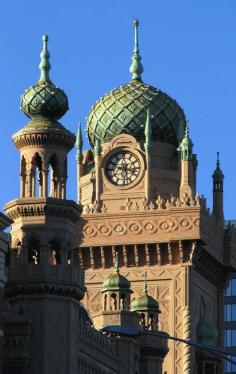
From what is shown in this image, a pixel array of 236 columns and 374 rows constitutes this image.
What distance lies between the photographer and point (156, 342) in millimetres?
102750

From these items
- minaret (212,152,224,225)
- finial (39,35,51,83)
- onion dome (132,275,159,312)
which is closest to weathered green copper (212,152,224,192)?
minaret (212,152,224,225)

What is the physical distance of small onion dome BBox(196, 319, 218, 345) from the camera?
113m

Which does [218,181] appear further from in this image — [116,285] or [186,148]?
[116,285]

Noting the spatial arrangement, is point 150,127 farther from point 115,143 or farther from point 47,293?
point 47,293

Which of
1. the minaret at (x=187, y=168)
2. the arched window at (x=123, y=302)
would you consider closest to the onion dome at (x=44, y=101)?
the arched window at (x=123, y=302)

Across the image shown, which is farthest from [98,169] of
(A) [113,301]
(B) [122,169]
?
(A) [113,301]

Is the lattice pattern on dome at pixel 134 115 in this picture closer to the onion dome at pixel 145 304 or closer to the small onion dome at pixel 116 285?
the onion dome at pixel 145 304

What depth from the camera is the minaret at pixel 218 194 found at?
120 metres

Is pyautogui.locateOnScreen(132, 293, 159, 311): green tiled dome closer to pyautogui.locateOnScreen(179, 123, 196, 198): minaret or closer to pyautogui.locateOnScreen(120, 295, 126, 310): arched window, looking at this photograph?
pyautogui.locateOnScreen(120, 295, 126, 310): arched window

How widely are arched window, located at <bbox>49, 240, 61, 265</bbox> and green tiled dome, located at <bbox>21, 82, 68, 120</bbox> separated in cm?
556

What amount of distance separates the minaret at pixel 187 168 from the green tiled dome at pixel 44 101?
31.3 metres

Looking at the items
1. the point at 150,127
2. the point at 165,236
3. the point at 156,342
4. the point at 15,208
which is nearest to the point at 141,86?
the point at 150,127

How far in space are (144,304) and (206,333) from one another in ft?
31.7

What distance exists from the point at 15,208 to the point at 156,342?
23.3m
